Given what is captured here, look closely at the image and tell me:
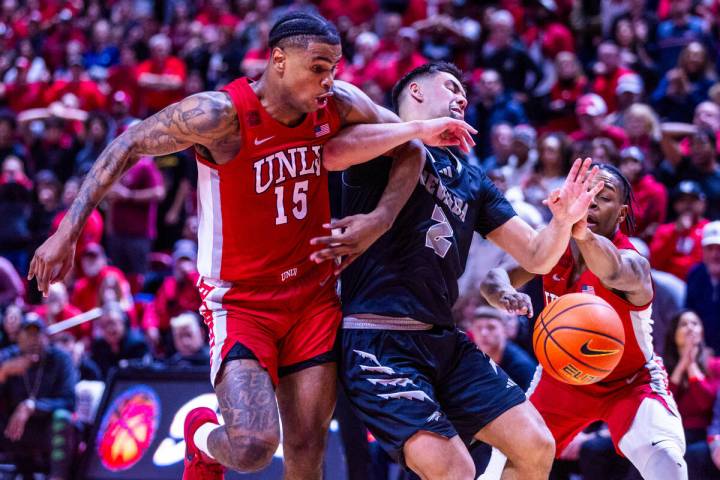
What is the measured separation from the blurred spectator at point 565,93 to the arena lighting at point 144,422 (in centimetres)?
572

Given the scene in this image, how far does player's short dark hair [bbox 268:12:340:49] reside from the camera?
4566 mm

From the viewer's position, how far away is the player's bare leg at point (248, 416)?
4.42 metres

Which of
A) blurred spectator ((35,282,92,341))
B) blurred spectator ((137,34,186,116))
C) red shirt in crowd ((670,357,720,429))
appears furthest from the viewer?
blurred spectator ((137,34,186,116))

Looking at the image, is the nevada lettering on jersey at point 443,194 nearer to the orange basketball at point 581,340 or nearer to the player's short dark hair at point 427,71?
the player's short dark hair at point 427,71

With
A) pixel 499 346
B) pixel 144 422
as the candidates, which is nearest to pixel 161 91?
pixel 144 422

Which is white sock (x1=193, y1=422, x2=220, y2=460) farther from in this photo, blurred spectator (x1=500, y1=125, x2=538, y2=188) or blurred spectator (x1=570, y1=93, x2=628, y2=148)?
blurred spectator (x1=570, y1=93, x2=628, y2=148)

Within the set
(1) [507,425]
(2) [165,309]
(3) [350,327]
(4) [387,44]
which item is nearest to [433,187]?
(3) [350,327]

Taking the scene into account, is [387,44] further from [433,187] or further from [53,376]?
[433,187]

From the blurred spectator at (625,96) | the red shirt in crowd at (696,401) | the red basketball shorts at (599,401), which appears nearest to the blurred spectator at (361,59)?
the blurred spectator at (625,96)

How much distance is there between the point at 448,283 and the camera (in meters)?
4.88

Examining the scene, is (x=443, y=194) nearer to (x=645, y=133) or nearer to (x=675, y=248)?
(x=675, y=248)

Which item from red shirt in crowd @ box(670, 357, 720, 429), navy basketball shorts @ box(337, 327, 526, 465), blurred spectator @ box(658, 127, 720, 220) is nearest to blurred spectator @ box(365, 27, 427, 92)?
blurred spectator @ box(658, 127, 720, 220)

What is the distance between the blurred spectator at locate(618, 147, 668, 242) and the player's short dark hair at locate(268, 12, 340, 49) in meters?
5.38

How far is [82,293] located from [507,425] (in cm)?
806
